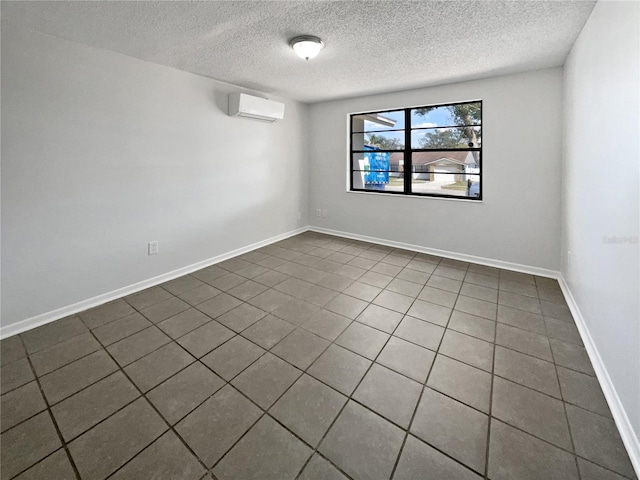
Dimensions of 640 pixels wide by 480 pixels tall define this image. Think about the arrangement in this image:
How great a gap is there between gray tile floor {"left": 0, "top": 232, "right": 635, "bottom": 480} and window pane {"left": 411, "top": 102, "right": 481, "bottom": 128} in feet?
7.35

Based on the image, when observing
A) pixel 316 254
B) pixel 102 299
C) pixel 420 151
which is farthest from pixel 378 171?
pixel 102 299

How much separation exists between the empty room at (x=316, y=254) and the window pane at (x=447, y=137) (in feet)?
0.12

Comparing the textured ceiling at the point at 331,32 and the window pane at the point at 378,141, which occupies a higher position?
the textured ceiling at the point at 331,32

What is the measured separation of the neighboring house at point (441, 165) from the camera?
3796 mm

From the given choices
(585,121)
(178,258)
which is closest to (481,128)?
(585,121)

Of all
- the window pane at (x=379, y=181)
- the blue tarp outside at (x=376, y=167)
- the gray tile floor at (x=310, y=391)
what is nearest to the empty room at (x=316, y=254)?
the gray tile floor at (x=310, y=391)

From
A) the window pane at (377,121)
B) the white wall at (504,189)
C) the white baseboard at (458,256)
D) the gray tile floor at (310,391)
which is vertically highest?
the window pane at (377,121)

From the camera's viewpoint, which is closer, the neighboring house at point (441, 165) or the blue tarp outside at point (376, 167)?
the neighboring house at point (441, 165)

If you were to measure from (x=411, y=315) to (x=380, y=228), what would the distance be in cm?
226

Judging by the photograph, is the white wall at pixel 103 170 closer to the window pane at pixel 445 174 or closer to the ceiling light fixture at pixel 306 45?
the ceiling light fixture at pixel 306 45

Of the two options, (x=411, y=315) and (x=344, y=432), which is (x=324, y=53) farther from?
(x=344, y=432)

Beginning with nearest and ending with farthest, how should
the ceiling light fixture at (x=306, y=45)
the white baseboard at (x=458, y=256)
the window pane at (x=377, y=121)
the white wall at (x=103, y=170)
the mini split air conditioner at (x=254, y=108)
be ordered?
1. the white wall at (x=103, y=170)
2. the ceiling light fixture at (x=306, y=45)
3. the white baseboard at (x=458, y=256)
4. the mini split air conditioner at (x=254, y=108)
5. the window pane at (x=377, y=121)

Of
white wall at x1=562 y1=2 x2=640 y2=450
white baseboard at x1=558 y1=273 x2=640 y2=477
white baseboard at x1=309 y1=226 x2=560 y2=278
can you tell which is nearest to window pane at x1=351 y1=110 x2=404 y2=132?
white baseboard at x1=309 y1=226 x2=560 y2=278

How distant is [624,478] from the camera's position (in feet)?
3.92
